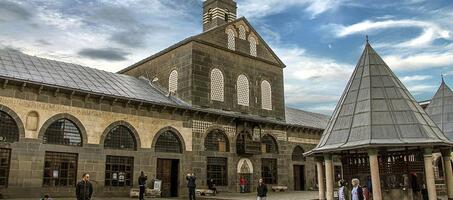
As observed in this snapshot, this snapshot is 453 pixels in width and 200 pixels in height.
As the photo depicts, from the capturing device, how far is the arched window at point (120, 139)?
22547 mm

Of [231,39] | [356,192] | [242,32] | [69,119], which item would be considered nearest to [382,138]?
[356,192]

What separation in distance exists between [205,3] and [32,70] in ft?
52.1

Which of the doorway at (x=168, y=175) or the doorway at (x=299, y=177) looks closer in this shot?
the doorway at (x=168, y=175)

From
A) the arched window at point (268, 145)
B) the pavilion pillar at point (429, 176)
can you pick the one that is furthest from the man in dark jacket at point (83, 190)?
the arched window at point (268, 145)

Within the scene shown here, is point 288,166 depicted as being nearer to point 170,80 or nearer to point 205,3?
point 170,80

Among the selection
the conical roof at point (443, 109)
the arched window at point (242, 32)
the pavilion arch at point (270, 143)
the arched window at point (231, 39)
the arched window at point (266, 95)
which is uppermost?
the arched window at point (242, 32)

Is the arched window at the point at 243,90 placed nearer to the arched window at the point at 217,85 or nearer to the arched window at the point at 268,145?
the arched window at the point at 217,85

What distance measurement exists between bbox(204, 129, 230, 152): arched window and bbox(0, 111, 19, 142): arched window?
11.1 metres

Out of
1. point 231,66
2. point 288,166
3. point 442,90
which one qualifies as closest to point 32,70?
point 231,66

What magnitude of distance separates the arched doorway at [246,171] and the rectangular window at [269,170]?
4.62 feet

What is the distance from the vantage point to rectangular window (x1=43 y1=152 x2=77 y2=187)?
2023cm

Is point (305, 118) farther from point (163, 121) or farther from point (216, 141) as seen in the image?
point (163, 121)

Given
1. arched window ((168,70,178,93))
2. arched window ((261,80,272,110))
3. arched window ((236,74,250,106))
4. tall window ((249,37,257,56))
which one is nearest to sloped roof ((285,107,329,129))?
arched window ((261,80,272,110))

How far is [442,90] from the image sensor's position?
27.2 meters
